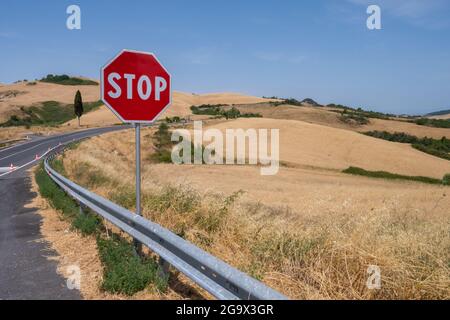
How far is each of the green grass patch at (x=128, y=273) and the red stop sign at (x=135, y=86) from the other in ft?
6.47

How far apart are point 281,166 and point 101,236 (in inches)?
1285

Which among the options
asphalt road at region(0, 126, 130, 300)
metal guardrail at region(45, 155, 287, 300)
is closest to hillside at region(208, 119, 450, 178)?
asphalt road at region(0, 126, 130, 300)

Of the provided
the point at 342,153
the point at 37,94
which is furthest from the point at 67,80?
the point at 342,153

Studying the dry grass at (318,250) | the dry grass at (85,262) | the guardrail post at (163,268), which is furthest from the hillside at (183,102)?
the guardrail post at (163,268)

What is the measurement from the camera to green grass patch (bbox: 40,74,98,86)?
161m

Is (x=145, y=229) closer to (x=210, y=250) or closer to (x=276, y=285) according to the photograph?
(x=210, y=250)

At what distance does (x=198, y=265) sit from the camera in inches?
175

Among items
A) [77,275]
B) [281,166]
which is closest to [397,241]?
[77,275]

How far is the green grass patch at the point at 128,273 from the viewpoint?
16.8 ft

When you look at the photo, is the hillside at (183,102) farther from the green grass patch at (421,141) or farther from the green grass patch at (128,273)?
the green grass patch at (128,273)

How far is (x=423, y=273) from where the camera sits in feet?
15.3

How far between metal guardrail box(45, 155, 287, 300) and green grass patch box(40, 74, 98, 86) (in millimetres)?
164025

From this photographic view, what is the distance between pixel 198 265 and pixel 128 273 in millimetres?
1282

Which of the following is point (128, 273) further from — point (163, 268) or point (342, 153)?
point (342, 153)
